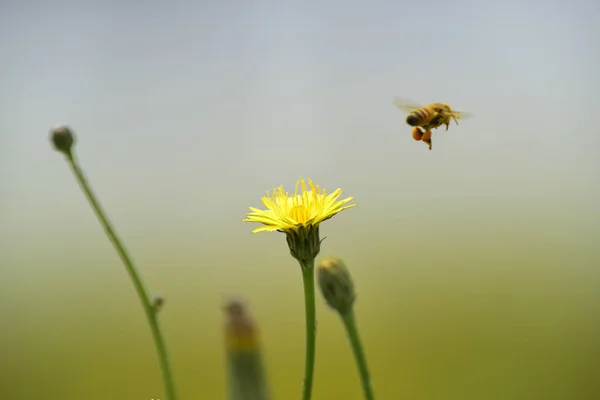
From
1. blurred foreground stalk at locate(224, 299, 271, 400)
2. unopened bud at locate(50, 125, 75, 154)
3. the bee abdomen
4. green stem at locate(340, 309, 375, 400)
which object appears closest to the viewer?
blurred foreground stalk at locate(224, 299, 271, 400)

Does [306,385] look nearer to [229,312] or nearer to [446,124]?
[229,312]

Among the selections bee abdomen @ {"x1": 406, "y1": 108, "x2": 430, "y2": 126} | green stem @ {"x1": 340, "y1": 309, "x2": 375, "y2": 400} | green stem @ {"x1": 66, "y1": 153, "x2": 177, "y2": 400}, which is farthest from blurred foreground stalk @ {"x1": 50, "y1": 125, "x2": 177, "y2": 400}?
bee abdomen @ {"x1": 406, "y1": 108, "x2": 430, "y2": 126}

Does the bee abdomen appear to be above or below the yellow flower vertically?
above

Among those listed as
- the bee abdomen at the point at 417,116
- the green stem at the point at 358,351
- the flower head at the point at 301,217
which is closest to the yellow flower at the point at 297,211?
the flower head at the point at 301,217

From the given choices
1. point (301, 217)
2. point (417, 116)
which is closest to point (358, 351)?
point (301, 217)

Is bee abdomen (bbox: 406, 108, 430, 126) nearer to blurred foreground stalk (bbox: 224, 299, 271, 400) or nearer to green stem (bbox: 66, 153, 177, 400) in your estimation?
green stem (bbox: 66, 153, 177, 400)

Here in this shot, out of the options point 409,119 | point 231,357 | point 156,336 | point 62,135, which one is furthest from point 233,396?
point 409,119

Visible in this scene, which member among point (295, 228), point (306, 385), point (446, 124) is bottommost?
point (306, 385)
